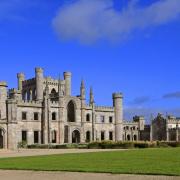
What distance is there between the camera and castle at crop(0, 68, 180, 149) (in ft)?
255

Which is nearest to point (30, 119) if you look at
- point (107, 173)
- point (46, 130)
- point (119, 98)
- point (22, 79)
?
point (46, 130)

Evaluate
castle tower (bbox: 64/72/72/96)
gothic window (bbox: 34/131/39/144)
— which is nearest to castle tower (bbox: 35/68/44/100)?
castle tower (bbox: 64/72/72/96)

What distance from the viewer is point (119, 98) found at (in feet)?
329

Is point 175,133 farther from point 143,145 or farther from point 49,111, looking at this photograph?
point 143,145

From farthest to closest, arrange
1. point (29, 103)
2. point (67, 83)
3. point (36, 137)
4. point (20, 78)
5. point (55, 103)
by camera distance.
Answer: point (20, 78), point (67, 83), point (55, 103), point (36, 137), point (29, 103)

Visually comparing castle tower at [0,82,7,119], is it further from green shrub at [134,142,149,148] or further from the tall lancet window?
green shrub at [134,142,149,148]

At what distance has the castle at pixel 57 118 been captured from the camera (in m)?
77.8

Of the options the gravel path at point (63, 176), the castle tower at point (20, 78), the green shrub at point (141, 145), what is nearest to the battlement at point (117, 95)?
the castle tower at point (20, 78)

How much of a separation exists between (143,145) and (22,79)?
44921mm

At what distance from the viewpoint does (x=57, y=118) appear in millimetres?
86375

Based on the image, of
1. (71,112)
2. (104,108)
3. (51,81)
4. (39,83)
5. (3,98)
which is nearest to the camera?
(3,98)

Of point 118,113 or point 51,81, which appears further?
point 118,113

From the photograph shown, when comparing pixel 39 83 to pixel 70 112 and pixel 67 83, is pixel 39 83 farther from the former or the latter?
pixel 70 112

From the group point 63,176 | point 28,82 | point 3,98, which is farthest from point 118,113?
point 63,176
